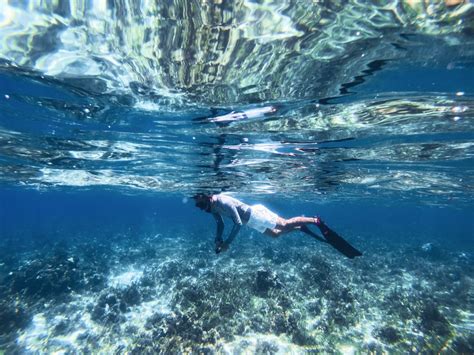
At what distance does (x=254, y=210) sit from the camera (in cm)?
1231

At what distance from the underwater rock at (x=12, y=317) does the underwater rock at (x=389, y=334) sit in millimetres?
16349

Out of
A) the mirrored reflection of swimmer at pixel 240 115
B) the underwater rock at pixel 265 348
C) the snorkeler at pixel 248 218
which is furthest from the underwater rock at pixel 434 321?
the mirrored reflection of swimmer at pixel 240 115

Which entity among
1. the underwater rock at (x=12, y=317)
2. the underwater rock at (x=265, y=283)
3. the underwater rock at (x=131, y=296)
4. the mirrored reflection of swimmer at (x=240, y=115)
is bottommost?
the underwater rock at (x=265, y=283)

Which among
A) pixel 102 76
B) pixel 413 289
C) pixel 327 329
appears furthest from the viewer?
pixel 413 289

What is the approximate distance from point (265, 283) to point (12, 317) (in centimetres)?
1282

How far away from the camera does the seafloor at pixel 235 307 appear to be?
1132 cm

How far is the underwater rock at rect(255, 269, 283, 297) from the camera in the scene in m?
14.6

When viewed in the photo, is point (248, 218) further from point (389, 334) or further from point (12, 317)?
point (12, 317)

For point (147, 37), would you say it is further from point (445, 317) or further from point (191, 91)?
point (445, 317)

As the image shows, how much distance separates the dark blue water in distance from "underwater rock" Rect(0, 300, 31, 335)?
8 centimetres

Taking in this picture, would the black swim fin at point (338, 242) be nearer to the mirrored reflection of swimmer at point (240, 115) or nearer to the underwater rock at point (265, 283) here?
the mirrored reflection of swimmer at point (240, 115)

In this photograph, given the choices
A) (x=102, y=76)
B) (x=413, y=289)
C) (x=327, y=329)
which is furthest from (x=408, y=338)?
(x=102, y=76)

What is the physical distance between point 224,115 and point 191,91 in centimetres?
202

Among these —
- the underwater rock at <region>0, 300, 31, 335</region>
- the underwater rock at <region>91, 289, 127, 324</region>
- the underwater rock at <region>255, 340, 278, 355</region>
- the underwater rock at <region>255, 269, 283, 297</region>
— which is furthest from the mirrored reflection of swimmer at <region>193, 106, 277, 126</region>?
the underwater rock at <region>0, 300, 31, 335</region>
